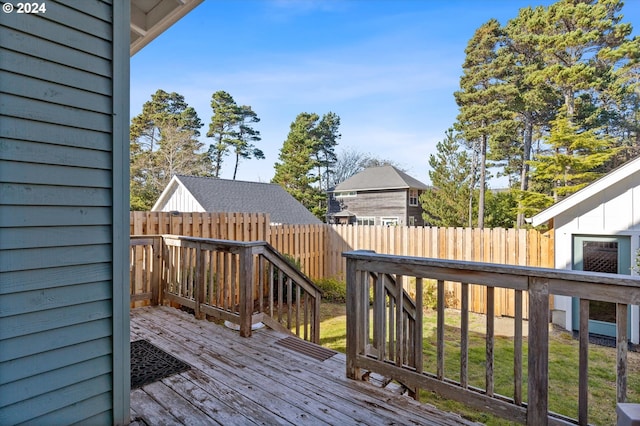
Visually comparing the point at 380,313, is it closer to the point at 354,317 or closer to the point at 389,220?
the point at 354,317

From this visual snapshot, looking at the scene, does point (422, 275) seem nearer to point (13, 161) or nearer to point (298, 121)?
point (13, 161)

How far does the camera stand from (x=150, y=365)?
8.75 feet

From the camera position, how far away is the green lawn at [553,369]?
3296 millimetres

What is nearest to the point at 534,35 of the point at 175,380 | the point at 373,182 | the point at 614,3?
the point at 614,3

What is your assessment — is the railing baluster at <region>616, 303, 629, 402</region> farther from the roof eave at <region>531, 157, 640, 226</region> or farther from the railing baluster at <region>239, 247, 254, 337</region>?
the roof eave at <region>531, 157, 640, 226</region>

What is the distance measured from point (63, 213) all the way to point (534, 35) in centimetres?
1908

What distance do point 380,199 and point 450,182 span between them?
6.12 metres

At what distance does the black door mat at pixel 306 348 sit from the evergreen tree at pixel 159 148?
19.3m

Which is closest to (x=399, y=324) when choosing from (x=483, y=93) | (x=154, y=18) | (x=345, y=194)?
(x=154, y=18)

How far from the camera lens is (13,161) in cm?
144

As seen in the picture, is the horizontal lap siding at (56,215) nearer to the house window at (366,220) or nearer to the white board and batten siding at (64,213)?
the white board and batten siding at (64,213)

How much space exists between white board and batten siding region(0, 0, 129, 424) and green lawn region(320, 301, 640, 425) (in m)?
3.06

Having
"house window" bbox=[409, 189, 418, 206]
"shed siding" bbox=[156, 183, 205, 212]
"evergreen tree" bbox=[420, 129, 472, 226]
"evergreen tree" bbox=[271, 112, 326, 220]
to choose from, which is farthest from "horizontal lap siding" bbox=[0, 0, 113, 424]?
"evergreen tree" bbox=[271, 112, 326, 220]

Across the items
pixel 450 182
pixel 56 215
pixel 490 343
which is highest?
pixel 450 182
